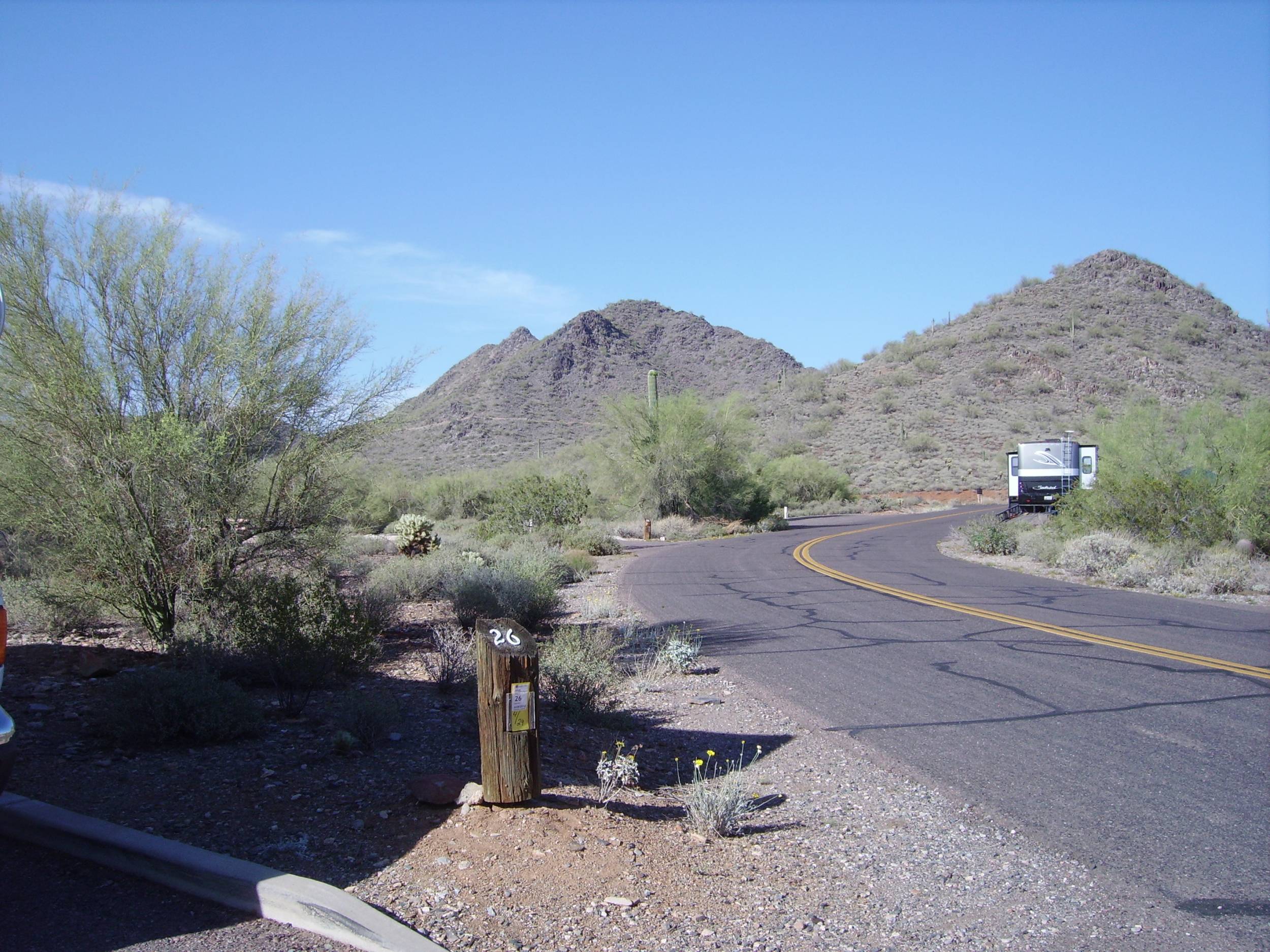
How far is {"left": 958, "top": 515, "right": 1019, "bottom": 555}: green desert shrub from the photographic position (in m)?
25.0

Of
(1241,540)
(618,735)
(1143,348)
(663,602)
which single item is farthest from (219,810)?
(1143,348)

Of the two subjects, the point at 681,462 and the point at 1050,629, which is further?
the point at 681,462

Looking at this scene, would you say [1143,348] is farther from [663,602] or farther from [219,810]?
[219,810]

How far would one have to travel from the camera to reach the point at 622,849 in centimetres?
500

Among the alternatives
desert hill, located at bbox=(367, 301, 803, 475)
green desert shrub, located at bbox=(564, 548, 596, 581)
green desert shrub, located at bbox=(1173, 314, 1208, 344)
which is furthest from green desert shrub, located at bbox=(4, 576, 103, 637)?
green desert shrub, located at bbox=(1173, 314, 1208, 344)

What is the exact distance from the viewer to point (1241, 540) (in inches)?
747

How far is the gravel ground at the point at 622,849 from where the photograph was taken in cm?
423

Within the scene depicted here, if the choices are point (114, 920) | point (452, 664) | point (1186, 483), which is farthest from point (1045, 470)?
point (114, 920)

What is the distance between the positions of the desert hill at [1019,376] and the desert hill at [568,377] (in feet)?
44.2

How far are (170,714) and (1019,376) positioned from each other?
8098cm

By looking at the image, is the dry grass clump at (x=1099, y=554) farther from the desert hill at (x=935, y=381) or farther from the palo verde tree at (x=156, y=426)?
the desert hill at (x=935, y=381)

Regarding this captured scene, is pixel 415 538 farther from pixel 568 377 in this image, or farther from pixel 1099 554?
pixel 568 377

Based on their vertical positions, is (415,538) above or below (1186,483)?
below

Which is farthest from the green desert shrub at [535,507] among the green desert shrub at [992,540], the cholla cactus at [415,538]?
the green desert shrub at [992,540]
